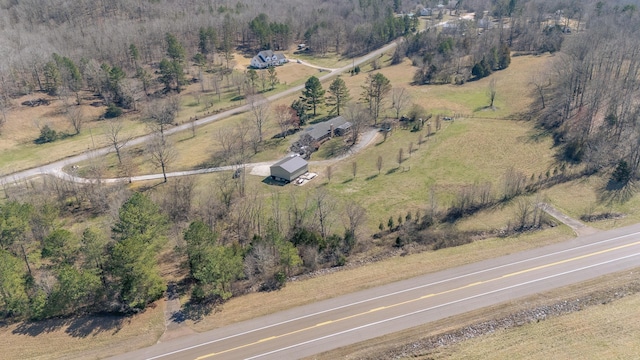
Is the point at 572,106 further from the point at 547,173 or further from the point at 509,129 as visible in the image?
the point at 547,173

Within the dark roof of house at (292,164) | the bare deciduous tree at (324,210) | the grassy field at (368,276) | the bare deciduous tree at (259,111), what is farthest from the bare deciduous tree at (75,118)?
the grassy field at (368,276)

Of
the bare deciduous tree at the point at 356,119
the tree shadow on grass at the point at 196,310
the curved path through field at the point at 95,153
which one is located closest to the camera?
the tree shadow on grass at the point at 196,310

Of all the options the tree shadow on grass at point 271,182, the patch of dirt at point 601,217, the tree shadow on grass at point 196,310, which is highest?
the patch of dirt at point 601,217

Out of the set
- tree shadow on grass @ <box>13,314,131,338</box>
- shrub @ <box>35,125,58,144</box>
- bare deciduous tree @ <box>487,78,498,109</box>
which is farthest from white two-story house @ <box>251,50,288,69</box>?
tree shadow on grass @ <box>13,314,131,338</box>

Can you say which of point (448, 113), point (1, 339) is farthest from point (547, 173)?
point (1, 339)

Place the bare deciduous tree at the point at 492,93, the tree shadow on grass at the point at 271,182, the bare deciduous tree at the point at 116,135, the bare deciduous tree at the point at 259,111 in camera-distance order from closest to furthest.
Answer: the tree shadow on grass at the point at 271,182 → the bare deciduous tree at the point at 116,135 → the bare deciduous tree at the point at 259,111 → the bare deciduous tree at the point at 492,93

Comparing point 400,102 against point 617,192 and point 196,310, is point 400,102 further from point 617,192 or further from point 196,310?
point 196,310

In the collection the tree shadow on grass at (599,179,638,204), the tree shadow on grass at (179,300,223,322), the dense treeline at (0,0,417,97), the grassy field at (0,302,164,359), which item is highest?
the dense treeline at (0,0,417,97)

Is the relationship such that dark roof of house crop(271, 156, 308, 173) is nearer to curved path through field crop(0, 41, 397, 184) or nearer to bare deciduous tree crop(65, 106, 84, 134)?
curved path through field crop(0, 41, 397, 184)

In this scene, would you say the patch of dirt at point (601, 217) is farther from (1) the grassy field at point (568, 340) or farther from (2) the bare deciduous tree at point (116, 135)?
(2) the bare deciduous tree at point (116, 135)
